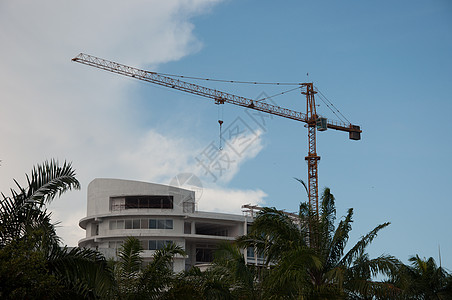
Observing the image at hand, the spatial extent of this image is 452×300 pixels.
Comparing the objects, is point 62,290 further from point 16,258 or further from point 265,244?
point 265,244

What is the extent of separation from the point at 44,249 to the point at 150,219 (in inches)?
2354

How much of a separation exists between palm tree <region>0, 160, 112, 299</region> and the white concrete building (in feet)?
191

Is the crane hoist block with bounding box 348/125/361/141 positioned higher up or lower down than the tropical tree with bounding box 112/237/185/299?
higher up

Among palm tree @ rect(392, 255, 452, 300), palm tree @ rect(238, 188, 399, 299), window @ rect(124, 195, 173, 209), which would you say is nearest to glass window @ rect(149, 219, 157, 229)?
window @ rect(124, 195, 173, 209)

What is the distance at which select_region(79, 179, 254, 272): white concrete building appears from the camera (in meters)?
75.6

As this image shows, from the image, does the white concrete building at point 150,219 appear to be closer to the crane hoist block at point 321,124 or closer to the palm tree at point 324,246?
the crane hoist block at point 321,124

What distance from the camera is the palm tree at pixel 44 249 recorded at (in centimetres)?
1549

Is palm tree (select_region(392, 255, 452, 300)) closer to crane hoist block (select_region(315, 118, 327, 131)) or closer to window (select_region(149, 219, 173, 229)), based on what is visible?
window (select_region(149, 219, 173, 229))

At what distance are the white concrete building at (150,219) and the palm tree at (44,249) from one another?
58320 mm

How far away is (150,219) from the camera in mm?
75812

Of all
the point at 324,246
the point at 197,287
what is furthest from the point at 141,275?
the point at 324,246

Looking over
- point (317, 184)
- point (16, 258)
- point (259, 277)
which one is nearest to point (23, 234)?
point (16, 258)

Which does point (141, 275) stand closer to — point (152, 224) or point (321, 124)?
point (152, 224)

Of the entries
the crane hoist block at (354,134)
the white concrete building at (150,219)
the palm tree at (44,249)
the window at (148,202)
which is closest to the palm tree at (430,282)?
the palm tree at (44,249)
